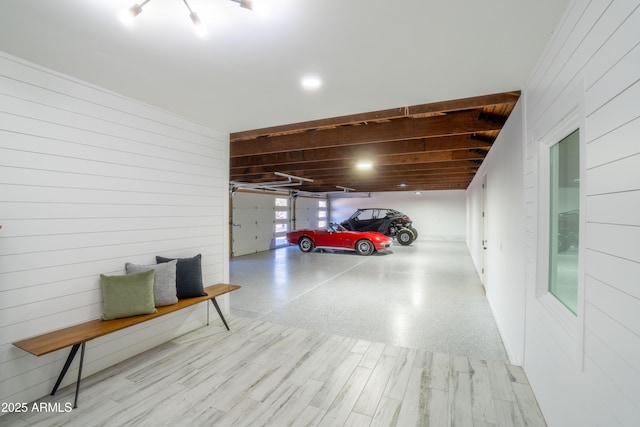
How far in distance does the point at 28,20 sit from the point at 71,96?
2.54ft

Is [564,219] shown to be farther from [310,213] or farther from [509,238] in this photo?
Answer: [310,213]

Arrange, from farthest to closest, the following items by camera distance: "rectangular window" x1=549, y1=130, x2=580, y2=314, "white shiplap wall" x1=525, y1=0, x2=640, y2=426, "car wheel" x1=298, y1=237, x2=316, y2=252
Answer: "car wheel" x1=298, y1=237, x2=316, y2=252, "rectangular window" x1=549, y1=130, x2=580, y2=314, "white shiplap wall" x1=525, y1=0, x2=640, y2=426

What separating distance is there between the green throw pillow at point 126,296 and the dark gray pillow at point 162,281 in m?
0.13

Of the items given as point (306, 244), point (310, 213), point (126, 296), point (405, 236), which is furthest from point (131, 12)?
point (310, 213)

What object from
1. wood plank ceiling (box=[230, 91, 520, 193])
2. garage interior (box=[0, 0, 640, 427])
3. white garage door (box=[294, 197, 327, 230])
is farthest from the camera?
white garage door (box=[294, 197, 327, 230])

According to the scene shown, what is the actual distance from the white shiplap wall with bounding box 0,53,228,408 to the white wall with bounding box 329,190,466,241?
10.1 m

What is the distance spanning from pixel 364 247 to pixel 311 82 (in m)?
6.62

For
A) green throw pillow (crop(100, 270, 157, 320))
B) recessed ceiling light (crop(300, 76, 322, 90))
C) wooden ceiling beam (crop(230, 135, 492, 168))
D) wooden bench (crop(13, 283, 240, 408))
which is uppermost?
recessed ceiling light (crop(300, 76, 322, 90))

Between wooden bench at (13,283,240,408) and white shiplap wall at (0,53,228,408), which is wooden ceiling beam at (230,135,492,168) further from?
wooden bench at (13,283,240,408)

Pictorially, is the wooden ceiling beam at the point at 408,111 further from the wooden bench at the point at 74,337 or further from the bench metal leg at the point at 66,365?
the bench metal leg at the point at 66,365

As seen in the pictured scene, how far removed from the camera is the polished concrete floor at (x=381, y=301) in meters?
2.97

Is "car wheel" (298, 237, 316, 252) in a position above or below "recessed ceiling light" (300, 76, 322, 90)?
below

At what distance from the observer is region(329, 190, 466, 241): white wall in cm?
1130

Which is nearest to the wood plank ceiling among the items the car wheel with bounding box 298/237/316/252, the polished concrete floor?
the polished concrete floor
